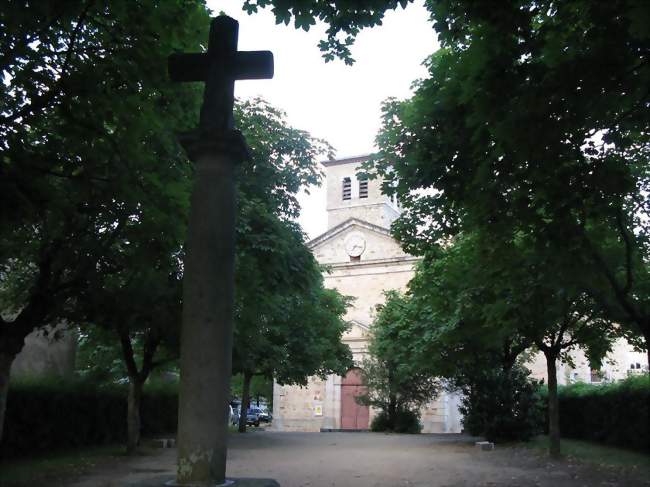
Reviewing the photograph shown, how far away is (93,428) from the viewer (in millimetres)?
19688

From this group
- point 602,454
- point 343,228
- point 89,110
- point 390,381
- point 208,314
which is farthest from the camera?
point 343,228

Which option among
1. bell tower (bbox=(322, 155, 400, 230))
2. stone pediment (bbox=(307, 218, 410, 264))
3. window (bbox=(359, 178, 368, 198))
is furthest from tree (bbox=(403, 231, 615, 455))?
window (bbox=(359, 178, 368, 198))

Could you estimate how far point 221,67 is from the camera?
586 cm

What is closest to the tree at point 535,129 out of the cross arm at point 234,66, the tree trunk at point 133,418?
the cross arm at point 234,66

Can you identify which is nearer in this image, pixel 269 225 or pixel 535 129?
pixel 535 129

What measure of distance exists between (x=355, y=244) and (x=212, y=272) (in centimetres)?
4067

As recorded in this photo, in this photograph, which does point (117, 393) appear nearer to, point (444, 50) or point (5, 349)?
point (5, 349)

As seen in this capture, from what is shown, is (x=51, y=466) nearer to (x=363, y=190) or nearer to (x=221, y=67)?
(x=221, y=67)

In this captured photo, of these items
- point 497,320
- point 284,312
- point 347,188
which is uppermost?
point 347,188

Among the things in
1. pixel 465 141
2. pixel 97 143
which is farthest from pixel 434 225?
pixel 97 143

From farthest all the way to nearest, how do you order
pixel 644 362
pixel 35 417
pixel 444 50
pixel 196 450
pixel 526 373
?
pixel 644 362
pixel 526 373
pixel 35 417
pixel 444 50
pixel 196 450

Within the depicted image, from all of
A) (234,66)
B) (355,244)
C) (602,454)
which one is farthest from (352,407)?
(234,66)

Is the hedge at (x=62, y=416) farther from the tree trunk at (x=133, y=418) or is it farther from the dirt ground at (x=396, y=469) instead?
the dirt ground at (x=396, y=469)

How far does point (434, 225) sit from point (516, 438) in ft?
41.7
